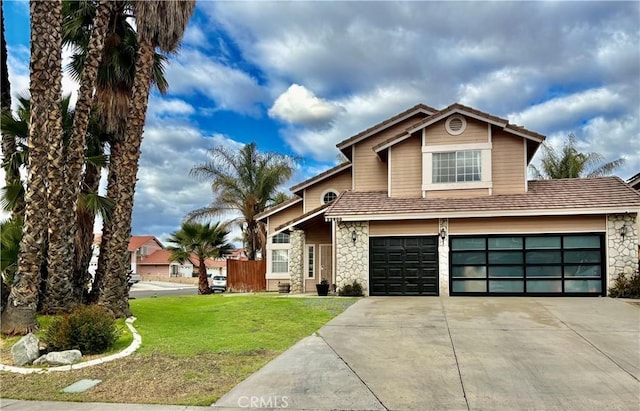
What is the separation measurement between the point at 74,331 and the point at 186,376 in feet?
9.96

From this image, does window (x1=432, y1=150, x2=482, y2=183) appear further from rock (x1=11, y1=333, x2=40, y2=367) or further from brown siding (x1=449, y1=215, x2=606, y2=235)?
rock (x1=11, y1=333, x2=40, y2=367)

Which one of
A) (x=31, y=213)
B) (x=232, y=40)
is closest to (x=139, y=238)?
(x=232, y=40)

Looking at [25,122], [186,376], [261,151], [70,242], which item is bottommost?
[186,376]

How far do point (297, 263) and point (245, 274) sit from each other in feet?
19.2

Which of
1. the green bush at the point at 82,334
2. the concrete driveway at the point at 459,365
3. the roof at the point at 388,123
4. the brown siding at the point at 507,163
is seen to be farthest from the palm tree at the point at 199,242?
the green bush at the point at 82,334

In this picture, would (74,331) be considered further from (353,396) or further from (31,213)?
(353,396)

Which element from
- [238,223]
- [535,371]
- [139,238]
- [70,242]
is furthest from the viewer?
[139,238]

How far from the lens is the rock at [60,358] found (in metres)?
8.59

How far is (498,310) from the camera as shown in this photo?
13.6 m

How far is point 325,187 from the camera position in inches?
932

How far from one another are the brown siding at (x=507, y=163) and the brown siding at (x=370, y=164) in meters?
4.56

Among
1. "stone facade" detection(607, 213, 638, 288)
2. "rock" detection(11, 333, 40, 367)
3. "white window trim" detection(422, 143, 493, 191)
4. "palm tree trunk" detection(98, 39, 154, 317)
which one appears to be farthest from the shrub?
"rock" detection(11, 333, 40, 367)

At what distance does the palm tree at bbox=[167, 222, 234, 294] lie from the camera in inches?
1140

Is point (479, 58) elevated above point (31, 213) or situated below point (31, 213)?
above
